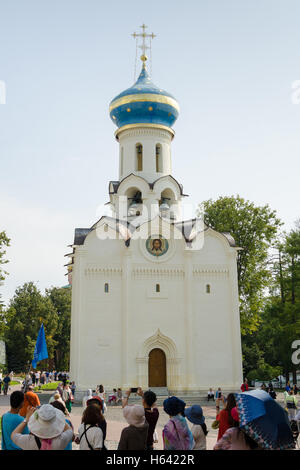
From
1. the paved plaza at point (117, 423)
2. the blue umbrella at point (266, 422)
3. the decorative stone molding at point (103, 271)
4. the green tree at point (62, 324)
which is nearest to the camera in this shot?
the blue umbrella at point (266, 422)

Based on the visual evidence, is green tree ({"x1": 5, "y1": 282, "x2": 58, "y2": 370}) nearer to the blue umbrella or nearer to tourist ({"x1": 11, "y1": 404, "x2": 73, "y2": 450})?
tourist ({"x1": 11, "y1": 404, "x2": 73, "y2": 450})

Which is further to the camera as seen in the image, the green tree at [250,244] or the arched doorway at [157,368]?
the green tree at [250,244]

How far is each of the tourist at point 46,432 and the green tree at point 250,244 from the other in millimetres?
23704

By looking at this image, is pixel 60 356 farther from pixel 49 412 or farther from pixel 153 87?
pixel 49 412

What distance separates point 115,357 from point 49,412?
18.5 metres

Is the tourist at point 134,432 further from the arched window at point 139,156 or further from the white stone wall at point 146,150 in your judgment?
the arched window at point 139,156

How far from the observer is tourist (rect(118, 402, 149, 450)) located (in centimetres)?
460

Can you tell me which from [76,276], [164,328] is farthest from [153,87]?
[164,328]

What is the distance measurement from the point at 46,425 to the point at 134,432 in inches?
37.6

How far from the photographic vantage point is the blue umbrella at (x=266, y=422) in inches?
116

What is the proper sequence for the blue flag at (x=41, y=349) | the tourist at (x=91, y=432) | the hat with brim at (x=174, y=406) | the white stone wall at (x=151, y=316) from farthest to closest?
the white stone wall at (x=151, y=316)
the blue flag at (x=41, y=349)
the hat with brim at (x=174, y=406)
the tourist at (x=91, y=432)

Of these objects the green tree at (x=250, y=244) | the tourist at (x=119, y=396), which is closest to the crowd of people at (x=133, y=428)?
the tourist at (x=119, y=396)

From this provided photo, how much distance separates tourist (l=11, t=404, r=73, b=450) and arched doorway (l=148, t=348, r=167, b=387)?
62.6 ft
